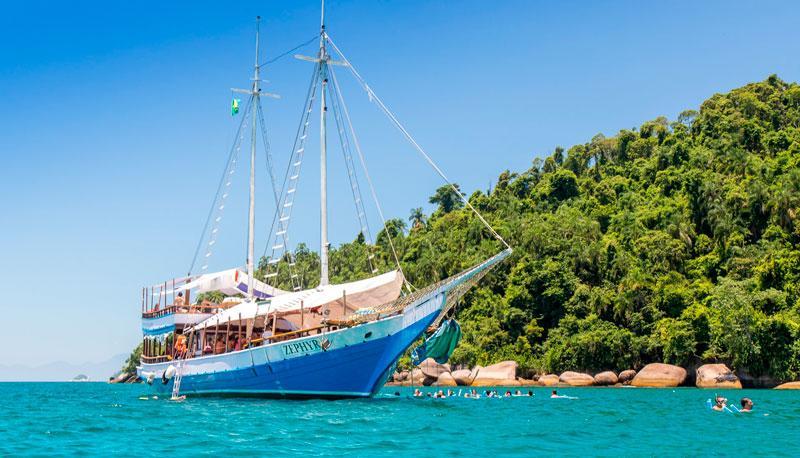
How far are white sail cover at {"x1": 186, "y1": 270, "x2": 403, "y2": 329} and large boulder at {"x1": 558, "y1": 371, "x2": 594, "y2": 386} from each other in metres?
35.2

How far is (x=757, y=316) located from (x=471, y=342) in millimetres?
32871

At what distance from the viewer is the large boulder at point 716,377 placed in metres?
60.9

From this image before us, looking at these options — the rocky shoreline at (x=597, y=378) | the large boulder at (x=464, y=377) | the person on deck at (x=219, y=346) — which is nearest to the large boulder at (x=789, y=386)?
the rocky shoreline at (x=597, y=378)

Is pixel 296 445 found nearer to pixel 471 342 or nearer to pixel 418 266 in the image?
pixel 471 342

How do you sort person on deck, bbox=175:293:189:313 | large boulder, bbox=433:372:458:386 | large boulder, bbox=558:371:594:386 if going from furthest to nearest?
large boulder, bbox=433:372:458:386 < large boulder, bbox=558:371:594:386 < person on deck, bbox=175:293:189:313

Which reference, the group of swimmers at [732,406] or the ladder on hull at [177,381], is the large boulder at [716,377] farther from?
the ladder on hull at [177,381]

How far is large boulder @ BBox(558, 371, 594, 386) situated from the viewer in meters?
71.0

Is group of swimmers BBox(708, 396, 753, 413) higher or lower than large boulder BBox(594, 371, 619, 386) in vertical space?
lower

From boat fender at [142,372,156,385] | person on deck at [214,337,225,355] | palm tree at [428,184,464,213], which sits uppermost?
palm tree at [428,184,464,213]

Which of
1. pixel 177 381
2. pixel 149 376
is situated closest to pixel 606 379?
pixel 149 376

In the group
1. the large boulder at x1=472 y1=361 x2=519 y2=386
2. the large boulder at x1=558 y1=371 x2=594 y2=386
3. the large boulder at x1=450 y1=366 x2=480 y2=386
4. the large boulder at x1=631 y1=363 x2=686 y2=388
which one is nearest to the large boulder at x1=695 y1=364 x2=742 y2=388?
the large boulder at x1=631 y1=363 x2=686 y2=388

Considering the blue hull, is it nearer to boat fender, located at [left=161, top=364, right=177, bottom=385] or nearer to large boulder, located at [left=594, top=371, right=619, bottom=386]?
boat fender, located at [left=161, top=364, right=177, bottom=385]

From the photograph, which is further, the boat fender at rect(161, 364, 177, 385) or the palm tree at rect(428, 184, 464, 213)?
the palm tree at rect(428, 184, 464, 213)

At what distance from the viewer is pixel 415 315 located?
3459 cm
